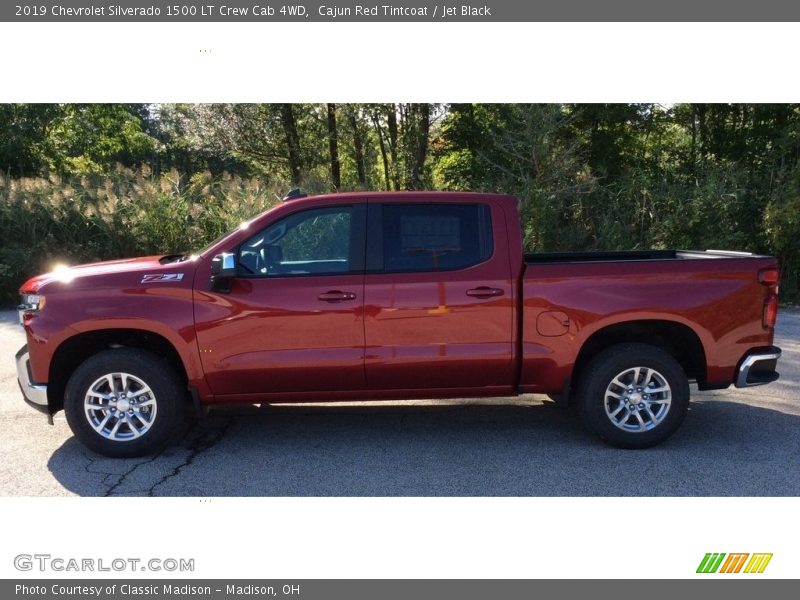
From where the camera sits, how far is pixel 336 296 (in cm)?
495

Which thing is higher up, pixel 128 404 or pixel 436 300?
pixel 436 300

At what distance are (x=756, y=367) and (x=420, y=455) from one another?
8.38 ft

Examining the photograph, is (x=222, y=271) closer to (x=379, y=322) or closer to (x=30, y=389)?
(x=379, y=322)

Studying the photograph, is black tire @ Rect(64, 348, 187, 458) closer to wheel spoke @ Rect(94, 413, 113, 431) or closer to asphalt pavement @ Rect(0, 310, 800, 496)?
wheel spoke @ Rect(94, 413, 113, 431)

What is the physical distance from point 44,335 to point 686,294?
459cm

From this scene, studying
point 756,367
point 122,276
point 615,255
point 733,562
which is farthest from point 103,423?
point 756,367

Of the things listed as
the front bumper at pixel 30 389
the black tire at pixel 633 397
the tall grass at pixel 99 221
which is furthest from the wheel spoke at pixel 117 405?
the tall grass at pixel 99 221

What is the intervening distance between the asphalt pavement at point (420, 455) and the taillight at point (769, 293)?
0.96 m

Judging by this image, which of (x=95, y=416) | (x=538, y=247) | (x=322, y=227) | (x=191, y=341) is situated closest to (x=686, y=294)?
(x=322, y=227)

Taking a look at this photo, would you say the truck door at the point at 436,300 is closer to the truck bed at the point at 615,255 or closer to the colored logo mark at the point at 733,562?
the truck bed at the point at 615,255

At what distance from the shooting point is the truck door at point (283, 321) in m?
4.94

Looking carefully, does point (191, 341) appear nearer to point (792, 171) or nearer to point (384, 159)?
point (792, 171)

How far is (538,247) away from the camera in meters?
12.6

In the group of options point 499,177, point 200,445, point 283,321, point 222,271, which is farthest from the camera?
point 499,177
